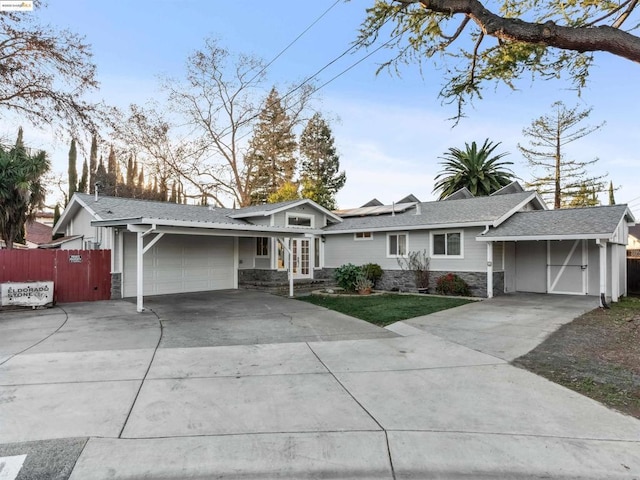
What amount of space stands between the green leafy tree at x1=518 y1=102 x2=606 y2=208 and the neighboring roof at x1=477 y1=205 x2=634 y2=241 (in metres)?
17.0

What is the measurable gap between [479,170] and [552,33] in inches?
1165

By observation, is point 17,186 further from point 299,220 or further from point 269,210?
point 299,220

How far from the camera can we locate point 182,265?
15.1 meters

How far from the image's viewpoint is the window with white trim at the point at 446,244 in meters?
14.5

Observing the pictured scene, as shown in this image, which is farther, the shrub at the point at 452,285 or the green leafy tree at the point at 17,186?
the green leafy tree at the point at 17,186

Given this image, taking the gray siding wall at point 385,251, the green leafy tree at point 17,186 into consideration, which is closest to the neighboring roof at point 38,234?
the green leafy tree at point 17,186

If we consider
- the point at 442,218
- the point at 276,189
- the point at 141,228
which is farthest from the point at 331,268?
the point at 276,189

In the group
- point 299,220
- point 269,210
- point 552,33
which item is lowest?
point 299,220

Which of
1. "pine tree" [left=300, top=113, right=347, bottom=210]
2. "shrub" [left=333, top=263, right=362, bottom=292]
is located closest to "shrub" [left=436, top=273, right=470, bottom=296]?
"shrub" [left=333, top=263, right=362, bottom=292]

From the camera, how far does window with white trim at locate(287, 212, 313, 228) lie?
687 inches

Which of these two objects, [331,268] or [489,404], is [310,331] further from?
[331,268]

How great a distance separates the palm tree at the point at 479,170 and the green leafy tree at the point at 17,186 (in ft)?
95.4

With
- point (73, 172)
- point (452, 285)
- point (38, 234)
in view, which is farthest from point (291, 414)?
point (38, 234)

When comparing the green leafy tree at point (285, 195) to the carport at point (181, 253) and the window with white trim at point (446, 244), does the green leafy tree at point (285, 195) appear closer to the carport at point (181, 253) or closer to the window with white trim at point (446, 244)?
the carport at point (181, 253)
